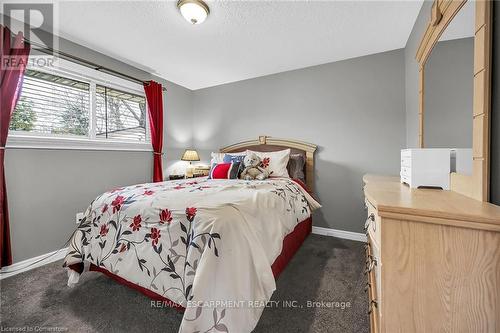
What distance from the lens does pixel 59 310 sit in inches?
54.4

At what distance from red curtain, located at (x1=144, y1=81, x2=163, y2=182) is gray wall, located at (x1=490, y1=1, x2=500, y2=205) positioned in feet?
11.2

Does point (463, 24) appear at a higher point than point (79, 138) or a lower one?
higher

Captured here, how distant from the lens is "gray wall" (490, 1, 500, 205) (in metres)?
0.74

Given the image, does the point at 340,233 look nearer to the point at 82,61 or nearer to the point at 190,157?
the point at 190,157

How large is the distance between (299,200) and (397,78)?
1916mm

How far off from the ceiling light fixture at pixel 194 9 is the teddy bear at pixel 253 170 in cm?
155

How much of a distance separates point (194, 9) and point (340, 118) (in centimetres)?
213

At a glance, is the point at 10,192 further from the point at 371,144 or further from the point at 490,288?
the point at 371,144

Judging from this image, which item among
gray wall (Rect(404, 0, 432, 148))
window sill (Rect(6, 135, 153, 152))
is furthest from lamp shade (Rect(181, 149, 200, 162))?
Result: gray wall (Rect(404, 0, 432, 148))

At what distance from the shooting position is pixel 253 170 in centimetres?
252

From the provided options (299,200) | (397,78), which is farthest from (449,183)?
(397,78)

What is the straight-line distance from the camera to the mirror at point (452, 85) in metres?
0.90

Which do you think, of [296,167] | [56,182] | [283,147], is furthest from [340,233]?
[56,182]

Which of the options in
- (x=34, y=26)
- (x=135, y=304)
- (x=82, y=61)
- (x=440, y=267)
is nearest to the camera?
(x=440, y=267)
